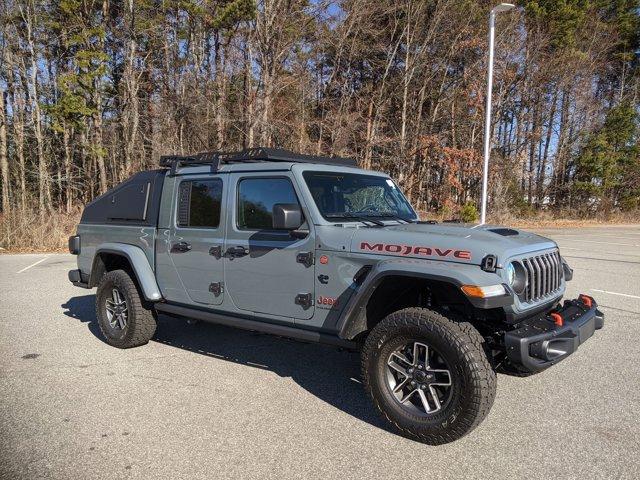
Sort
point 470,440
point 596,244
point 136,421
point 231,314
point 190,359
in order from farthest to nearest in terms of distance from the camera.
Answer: point 596,244
point 190,359
point 231,314
point 136,421
point 470,440

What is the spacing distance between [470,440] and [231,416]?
173 centimetres

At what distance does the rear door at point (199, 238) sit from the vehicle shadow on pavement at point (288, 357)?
82cm

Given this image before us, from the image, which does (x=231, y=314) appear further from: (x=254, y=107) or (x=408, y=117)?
(x=408, y=117)

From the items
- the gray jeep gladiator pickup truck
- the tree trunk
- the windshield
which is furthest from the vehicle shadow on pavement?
the tree trunk

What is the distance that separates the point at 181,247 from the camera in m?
4.68

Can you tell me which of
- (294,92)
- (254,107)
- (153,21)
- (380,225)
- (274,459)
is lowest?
(274,459)

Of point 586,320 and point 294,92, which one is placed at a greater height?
point 294,92

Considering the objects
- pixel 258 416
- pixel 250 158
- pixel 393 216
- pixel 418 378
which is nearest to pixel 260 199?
pixel 250 158

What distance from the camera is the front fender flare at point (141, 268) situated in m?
4.89

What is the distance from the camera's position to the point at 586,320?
11.6 feet

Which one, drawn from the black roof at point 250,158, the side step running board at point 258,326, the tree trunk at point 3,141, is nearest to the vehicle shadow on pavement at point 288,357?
the side step running board at point 258,326

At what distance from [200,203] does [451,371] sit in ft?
9.27

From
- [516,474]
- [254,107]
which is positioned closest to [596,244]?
[254,107]

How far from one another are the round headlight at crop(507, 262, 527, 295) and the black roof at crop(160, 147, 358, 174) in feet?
6.51
